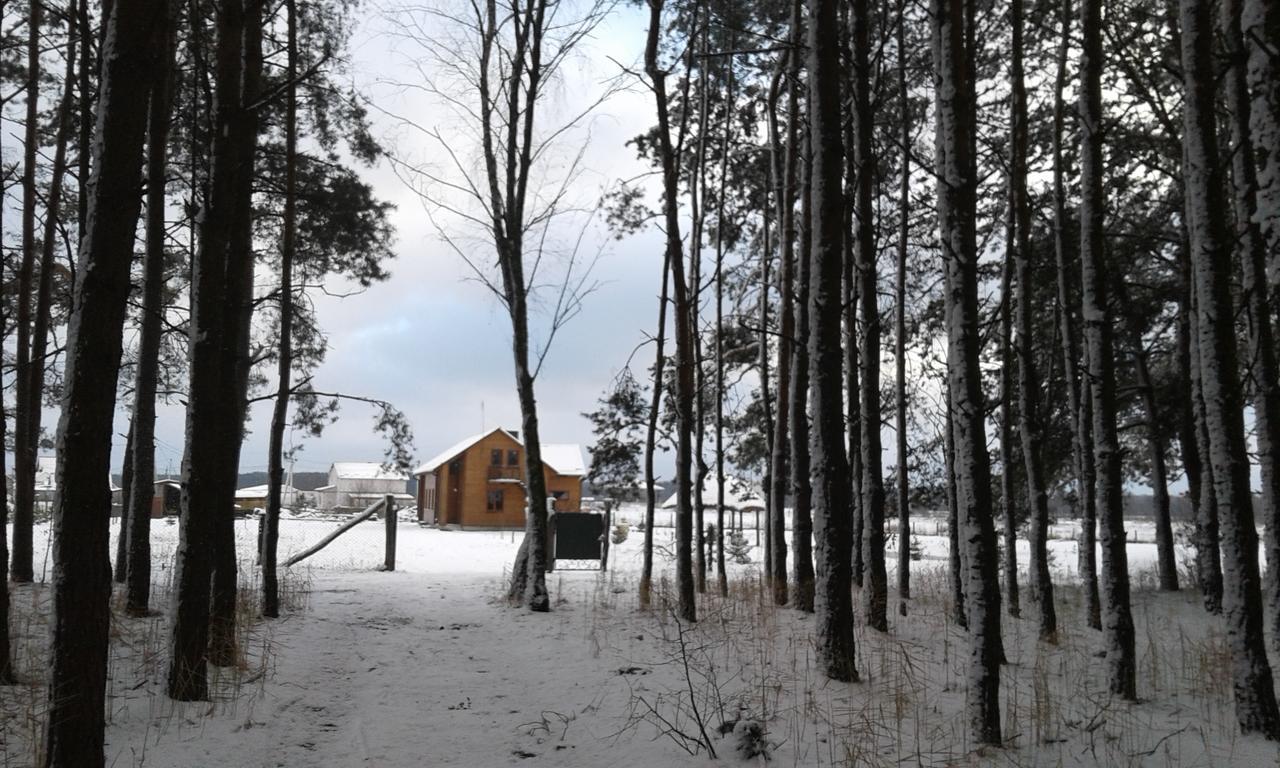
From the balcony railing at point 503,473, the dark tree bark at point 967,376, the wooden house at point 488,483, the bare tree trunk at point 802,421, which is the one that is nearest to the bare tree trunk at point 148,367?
the bare tree trunk at point 802,421

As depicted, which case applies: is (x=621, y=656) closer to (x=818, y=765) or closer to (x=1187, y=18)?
(x=818, y=765)

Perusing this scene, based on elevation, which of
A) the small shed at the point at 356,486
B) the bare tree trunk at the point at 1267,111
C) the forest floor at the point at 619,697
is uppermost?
the bare tree trunk at the point at 1267,111

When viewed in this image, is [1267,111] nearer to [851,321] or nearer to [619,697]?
[619,697]

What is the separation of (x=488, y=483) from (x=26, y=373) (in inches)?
1103

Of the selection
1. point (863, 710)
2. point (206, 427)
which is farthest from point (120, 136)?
point (863, 710)

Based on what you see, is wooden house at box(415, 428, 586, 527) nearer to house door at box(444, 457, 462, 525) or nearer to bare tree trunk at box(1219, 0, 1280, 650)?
house door at box(444, 457, 462, 525)

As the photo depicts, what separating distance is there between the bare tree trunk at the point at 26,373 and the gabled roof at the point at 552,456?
27.8 metres

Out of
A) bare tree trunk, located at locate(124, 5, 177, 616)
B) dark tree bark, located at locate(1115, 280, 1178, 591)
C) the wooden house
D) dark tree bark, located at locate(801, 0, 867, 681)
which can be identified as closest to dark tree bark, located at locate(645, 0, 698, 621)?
dark tree bark, located at locate(801, 0, 867, 681)

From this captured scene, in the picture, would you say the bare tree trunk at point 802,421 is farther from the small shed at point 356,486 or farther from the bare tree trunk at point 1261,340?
the small shed at point 356,486

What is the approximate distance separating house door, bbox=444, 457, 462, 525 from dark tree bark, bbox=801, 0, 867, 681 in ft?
114

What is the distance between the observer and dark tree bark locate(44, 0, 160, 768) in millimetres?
3799

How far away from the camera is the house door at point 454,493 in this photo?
39.2 meters

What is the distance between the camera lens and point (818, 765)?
14.8 feet

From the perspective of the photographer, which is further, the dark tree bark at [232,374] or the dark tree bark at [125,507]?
the dark tree bark at [125,507]
